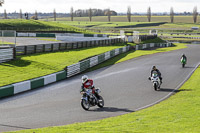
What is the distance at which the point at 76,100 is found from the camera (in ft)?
59.9

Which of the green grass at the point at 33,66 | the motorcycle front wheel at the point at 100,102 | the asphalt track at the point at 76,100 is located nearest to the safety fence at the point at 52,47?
the green grass at the point at 33,66

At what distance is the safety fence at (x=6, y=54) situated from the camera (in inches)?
1102

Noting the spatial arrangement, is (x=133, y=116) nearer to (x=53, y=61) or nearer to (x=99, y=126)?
(x=99, y=126)

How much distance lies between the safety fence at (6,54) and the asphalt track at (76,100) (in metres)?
6.35

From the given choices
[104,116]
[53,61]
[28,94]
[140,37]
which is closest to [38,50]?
[53,61]

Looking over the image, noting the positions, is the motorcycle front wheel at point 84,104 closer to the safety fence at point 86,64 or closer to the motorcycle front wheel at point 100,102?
the motorcycle front wheel at point 100,102

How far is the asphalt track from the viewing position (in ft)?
46.8

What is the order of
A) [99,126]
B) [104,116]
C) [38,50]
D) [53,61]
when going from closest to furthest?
[99,126]
[104,116]
[53,61]
[38,50]

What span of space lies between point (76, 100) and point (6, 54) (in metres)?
12.8

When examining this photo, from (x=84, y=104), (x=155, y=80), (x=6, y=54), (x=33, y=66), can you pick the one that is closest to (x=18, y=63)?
(x=6, y=54)

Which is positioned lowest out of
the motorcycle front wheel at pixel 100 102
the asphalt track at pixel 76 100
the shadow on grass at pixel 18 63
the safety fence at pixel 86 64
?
the asphalt track at pixel 76 100

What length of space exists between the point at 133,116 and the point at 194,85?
921 centimetres

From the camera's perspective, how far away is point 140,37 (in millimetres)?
66938

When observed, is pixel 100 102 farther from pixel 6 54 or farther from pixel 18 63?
pixel 6 54
